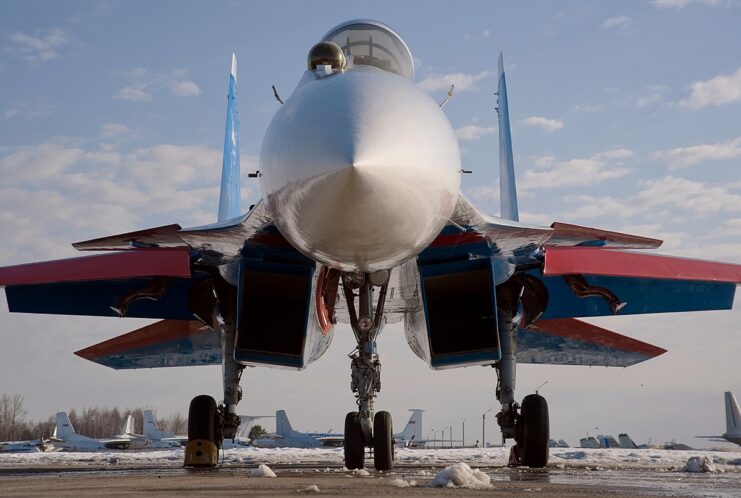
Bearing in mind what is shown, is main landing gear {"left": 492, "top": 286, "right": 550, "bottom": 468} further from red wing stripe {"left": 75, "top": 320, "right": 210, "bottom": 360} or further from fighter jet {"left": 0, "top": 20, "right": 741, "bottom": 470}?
red wing stripe {"left": 75, "top": 320, "right": 210, "bottom": 360}

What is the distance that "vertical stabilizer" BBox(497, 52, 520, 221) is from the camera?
1269cm

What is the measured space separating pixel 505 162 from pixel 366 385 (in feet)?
20.6

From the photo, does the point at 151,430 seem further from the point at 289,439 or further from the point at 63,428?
the point at 289,439

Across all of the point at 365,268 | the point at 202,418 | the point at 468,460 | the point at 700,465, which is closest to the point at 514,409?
the point at 700,465

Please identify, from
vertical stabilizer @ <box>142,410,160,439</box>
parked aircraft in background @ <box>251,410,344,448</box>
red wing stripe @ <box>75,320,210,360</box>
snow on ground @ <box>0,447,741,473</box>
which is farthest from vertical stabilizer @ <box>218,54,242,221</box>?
vertical stabilizer @ <box>142,410,160,439</box>

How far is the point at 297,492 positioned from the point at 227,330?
4.60 meters

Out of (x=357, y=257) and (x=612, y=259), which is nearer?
(x=357, y=257)

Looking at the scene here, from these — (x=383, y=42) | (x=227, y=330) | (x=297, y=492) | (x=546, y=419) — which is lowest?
(x=297, y=492)

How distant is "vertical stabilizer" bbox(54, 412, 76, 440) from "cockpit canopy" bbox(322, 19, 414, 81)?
49.6m

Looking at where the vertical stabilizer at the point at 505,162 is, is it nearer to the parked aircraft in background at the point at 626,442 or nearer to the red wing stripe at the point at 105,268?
the red wing stripe at the point at 105,268

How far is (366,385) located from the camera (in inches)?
299

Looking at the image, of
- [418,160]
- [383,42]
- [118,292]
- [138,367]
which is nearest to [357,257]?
[418,160]

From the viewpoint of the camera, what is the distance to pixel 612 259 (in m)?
8.84

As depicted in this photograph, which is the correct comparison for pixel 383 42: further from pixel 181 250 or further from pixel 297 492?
pixel 297 492
